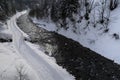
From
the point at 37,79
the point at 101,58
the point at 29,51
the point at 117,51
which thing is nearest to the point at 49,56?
the point at 29,51

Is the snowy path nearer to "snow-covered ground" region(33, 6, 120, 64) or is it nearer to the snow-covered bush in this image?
"snow-covered ground" region(33, 6, 120, 64)

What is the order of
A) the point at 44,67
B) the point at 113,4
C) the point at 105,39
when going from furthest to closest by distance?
the point at 113,4 < the point at 105,39 < the point at 44,67

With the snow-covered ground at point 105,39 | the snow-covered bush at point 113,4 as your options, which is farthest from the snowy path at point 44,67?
the snow-covered bush at point 113,4

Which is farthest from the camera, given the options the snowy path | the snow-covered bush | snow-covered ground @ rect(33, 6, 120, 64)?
the snow-covered bush

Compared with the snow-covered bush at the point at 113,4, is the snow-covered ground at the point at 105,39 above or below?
below

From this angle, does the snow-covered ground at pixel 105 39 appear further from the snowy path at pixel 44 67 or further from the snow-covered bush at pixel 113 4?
the snowy path at pixel 44 67

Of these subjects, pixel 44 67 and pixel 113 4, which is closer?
pixel 44 67

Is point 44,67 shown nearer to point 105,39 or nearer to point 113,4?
point 105,39

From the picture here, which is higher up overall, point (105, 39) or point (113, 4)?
point (113, 4)

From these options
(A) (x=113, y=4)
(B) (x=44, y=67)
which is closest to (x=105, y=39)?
(A) (x=113, y=4)

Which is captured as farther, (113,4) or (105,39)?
(113,4)

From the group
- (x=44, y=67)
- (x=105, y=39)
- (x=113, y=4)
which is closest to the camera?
(x=44, y=67)

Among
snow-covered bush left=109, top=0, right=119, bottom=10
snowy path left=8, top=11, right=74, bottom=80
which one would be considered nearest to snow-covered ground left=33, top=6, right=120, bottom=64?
snow-covered bush left=109, top=0, right=119, bottom=10

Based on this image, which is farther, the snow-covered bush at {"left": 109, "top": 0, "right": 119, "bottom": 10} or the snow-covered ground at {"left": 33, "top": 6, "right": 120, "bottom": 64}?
the snow-covered bush at {"left": 109, "top": 0, "right": 119, "bottom": 10}
